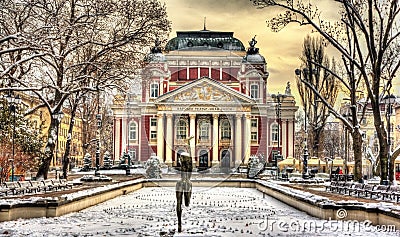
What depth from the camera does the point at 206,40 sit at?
84500 millimetres

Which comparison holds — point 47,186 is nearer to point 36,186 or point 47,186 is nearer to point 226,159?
point 36,186

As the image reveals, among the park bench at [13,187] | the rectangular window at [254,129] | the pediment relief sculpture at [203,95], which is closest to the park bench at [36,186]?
the park bench at [13,187]

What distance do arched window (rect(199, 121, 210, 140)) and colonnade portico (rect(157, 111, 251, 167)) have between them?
0.61 metres

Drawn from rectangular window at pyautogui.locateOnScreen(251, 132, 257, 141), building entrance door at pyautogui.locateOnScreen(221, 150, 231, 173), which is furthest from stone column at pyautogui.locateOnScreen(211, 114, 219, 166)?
rectangular window at pyautogui.locateOnScreen(251, 132, 257, 141)

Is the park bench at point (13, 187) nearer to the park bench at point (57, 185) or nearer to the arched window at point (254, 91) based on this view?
the park bench at point (57, 185)

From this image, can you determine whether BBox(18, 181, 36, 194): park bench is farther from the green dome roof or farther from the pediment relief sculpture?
the green dome roof

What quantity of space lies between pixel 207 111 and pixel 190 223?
190 ft

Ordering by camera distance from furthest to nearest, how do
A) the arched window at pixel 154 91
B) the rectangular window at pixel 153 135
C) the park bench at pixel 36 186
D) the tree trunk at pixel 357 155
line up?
the arched window at pixel 154 91
the rectangular window at pixel 153 135
the tree trunk at pixel 357 155
the park bench at pixel 36 186

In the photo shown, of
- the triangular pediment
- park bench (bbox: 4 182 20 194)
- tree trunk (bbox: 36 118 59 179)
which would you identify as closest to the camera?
park bench (bbox: 4 182 20 194)

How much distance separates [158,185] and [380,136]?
715 inches

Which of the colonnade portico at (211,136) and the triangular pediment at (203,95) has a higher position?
the triangular pediment at (203,95)

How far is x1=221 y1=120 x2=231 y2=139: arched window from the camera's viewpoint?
253ft

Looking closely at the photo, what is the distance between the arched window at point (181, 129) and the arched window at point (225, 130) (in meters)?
5.13

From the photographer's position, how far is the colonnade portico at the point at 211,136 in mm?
73875
